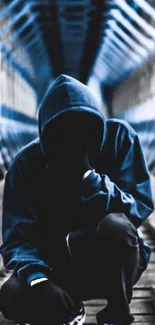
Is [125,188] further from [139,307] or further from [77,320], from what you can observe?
[139,307]

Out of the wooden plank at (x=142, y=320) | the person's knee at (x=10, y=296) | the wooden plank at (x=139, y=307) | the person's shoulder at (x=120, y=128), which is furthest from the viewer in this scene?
the wooden plank at (x=139, y=307)

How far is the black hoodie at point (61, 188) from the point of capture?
2.01m

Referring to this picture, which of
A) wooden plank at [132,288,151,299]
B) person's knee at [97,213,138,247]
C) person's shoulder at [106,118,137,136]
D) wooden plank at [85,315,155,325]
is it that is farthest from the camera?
wooden plank at [132,288,151,299]

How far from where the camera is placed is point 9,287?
209 centimetres

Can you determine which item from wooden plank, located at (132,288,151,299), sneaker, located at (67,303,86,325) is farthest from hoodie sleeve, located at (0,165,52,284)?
wooden plank, located at (132,288,151,299)

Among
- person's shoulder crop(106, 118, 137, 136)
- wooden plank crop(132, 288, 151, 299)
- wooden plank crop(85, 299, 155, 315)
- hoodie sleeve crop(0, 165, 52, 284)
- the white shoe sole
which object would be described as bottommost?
wooden plank crop(132, 288, 151, 299)

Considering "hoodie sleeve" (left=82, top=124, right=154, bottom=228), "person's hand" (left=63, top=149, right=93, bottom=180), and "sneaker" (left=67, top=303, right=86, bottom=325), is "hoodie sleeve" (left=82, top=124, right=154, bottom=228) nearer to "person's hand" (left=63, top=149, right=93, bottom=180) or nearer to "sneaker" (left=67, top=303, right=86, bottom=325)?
"person's hand" (left=63, top=149, right=93, bottom=180)

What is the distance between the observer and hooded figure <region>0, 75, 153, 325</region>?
200 cm

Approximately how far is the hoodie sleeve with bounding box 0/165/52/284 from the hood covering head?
0.70ft

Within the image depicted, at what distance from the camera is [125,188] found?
214cm

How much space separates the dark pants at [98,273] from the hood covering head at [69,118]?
290mm

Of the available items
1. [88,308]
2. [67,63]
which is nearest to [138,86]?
[67,63]

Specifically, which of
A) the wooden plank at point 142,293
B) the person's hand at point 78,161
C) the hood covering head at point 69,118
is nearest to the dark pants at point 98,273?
the person's hand at point 78,161

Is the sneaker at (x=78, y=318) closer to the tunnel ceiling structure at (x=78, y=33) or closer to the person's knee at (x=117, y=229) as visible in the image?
the person's knee at (x=117, y=229)
